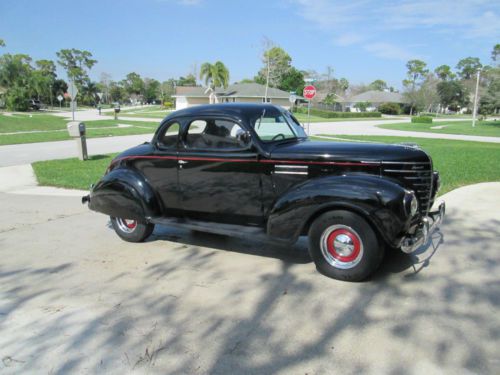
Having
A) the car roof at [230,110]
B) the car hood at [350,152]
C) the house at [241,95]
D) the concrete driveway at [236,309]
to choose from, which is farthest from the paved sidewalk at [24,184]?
the house at [241,95]

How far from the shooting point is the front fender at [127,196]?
506 cm

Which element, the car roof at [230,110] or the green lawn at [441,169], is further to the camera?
the green lawn at [441,169]

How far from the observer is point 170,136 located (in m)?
4.98

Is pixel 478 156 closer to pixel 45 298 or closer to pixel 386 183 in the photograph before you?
pixel 386 183

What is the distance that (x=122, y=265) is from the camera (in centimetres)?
466

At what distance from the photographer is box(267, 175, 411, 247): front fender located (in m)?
3.71

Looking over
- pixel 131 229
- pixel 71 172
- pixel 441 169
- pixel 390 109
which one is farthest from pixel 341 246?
pixel 390 109

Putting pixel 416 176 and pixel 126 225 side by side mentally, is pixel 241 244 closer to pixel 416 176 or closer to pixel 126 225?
pixel 126 225

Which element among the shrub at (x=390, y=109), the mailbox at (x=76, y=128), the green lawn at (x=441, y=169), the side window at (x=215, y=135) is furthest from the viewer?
the shrub at (x=390, y=109)

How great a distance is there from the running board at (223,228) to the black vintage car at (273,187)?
1 centimetres

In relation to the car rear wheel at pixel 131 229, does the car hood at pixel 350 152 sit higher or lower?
higher

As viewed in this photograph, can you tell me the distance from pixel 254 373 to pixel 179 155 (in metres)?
2.80

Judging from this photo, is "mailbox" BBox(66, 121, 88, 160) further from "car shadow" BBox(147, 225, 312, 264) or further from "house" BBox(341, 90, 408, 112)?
"house" BBox(341, 90, 408, 112)

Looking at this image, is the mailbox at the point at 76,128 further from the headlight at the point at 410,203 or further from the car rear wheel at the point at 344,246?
the headlight at the point at 410,203
